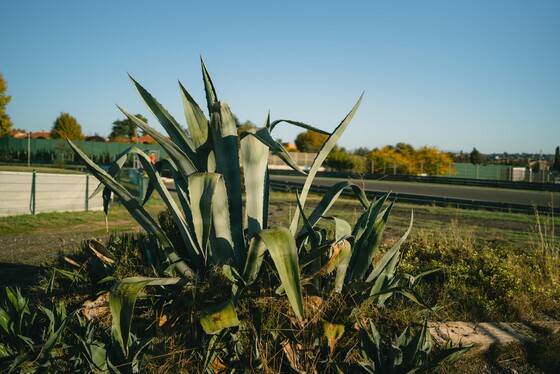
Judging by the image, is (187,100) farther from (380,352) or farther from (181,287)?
(380,352)

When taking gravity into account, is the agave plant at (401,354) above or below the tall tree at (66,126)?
below

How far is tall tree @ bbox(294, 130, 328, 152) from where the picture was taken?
72688mm

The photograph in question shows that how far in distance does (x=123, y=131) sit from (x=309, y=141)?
28.6 meters

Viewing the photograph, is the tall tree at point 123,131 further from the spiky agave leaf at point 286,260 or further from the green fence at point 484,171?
the spiky agave leaf at point 286,260

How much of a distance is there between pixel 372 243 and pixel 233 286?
47.2 inches

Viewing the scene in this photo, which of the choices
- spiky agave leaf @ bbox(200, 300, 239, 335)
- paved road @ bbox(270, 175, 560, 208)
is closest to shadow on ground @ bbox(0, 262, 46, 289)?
spiky agave leaf @ bbox(200, 300, 239, 335)

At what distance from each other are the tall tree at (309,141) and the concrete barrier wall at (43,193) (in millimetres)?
58513

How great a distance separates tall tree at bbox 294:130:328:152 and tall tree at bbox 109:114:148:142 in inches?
1015

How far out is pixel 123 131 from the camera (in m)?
72.9

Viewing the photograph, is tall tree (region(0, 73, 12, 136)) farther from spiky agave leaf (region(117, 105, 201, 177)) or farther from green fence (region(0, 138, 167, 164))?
spiky agave leaf (region(117, 105, 201, 177))

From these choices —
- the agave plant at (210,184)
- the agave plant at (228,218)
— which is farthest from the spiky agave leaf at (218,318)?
the agave plant at (210,184)

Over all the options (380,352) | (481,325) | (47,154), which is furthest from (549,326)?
(47,154)

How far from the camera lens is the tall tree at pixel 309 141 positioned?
2862 inches

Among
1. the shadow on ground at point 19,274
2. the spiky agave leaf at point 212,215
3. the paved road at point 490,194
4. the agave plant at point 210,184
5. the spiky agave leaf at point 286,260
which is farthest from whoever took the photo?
the paved road at point 490,194
